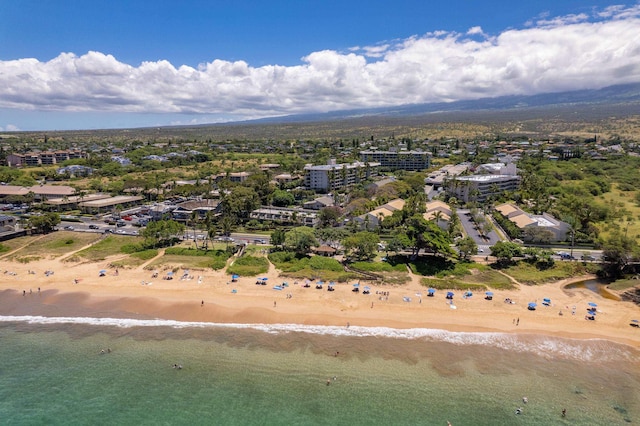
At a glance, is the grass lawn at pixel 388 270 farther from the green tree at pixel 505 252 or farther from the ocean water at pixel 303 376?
the green tree at pixel 505 252

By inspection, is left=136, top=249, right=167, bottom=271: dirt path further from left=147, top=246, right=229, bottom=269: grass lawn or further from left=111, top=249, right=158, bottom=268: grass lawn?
left=147, top=246, right=229, bottom=269: grass lawn

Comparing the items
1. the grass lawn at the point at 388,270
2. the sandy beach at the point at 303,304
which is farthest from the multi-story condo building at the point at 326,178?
the sandy beach at the point at 303,304

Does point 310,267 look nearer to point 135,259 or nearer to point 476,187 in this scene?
point 135,259

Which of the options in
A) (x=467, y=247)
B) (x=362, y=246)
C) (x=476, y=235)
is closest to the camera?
(x=467, y=247)

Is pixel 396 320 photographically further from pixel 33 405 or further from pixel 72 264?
pixel 72 264

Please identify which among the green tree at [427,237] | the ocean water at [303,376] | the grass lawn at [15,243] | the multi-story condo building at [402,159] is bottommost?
the ocean water at [303,376]

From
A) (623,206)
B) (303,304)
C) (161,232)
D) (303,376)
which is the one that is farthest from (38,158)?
(623,206)
